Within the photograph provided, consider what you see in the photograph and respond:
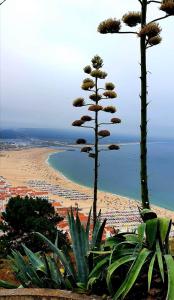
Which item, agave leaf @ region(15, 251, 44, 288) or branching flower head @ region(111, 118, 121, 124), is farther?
branching flower head @ region(111, 118, 121, 124)

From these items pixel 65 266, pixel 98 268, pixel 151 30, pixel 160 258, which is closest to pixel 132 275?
pixel 160 258

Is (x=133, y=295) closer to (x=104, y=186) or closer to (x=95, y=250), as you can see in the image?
(x=95, y=250)

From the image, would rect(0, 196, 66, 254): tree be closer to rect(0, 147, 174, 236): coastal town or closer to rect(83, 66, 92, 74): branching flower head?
rect(83, 66, 92, 74): branching flower head

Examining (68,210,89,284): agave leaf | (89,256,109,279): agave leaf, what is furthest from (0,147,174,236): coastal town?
(89,256,109,279): agave leaf

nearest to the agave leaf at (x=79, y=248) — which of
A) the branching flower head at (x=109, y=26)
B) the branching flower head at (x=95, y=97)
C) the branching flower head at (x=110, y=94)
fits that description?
the branching flower head at (x=109, y=26)

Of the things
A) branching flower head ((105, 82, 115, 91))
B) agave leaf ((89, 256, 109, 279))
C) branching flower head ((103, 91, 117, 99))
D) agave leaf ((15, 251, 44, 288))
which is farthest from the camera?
branching flower head ((105, 82, 115, 91))

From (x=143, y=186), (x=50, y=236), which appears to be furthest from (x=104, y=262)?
(x=50, y=236)
